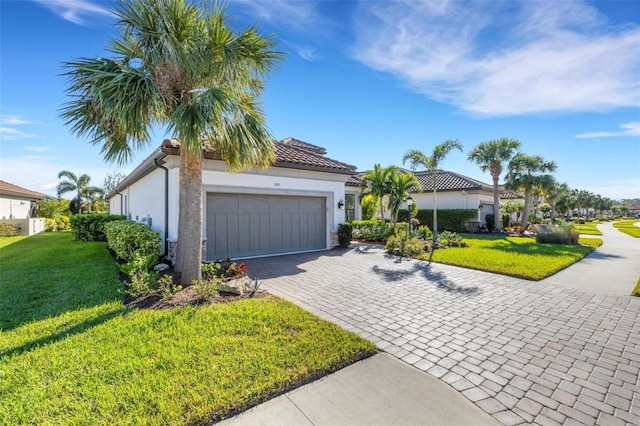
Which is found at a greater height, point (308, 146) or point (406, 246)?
point (308, 146)

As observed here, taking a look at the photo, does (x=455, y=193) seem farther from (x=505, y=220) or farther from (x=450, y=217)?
(x=505, y=220)

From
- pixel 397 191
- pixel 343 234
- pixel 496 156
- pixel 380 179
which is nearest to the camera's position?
pixel 343 234

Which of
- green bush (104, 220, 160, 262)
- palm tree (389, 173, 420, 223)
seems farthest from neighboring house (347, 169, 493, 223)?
green bush (104, 220, 160, 262)

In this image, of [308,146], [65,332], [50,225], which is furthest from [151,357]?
[50,225]

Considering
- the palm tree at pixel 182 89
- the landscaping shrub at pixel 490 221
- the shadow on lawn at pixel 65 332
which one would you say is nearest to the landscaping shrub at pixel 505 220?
the landscaping shrub at pixel 490 221

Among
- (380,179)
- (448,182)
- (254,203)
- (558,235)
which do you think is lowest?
(558,235)

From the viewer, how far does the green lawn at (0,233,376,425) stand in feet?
8.90

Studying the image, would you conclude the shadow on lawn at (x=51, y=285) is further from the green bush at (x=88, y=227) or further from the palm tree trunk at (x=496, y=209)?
the palm tree trunk at (x=496, y=209)

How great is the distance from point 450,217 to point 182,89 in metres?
21.4

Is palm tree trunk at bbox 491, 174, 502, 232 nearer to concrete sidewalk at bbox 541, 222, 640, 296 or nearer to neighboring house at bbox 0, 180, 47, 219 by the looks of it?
concrete sidewalk at bbox 541, 222, 640, 296

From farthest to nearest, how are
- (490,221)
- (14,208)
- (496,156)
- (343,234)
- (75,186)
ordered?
(75,186)
(14,208)
(490,221)
(496,156)
(343,234)

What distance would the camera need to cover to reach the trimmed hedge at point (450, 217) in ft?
71.7

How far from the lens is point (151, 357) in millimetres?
3572

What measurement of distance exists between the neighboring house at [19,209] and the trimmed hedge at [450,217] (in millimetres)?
29529
